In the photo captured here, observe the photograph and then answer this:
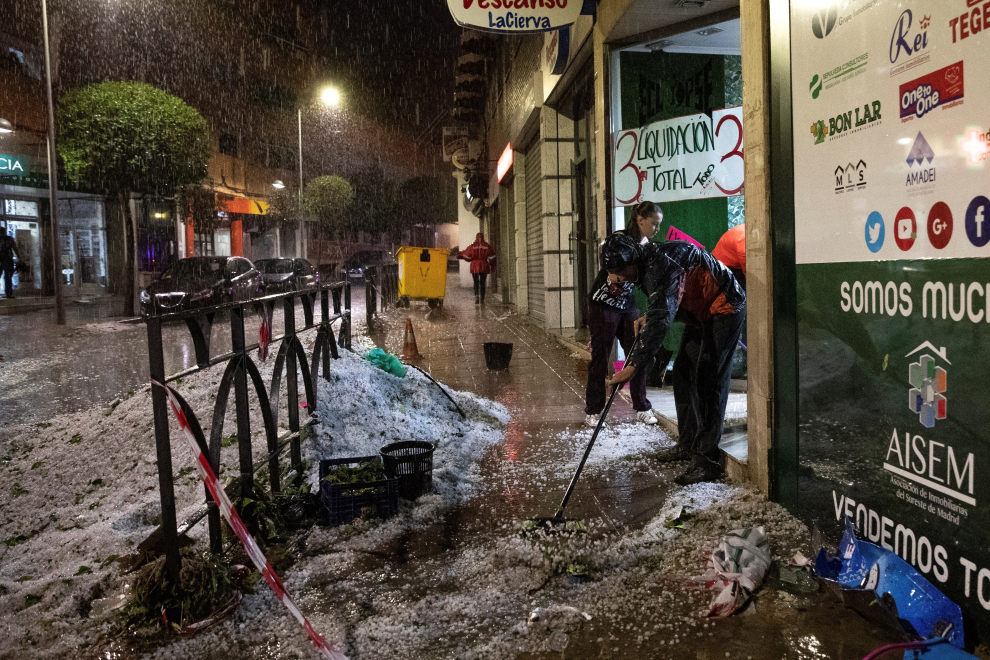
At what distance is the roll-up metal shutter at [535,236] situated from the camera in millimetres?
13977

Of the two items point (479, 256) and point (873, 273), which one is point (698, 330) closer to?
point (873, 273)

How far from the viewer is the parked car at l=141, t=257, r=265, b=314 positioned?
15.2 m

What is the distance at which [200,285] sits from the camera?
634 inches

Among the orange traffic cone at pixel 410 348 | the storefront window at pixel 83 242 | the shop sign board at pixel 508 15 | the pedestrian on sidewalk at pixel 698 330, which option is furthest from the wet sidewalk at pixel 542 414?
the storefront window at pixel 83 242

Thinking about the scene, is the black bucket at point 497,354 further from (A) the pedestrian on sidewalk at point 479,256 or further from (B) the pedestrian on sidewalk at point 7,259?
(B) the pedestrian on sidewalk at point 7,259

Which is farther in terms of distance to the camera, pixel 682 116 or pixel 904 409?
pixel 682 116

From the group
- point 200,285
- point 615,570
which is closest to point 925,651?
point 615,570

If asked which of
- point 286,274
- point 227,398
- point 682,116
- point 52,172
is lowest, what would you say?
point 227,398

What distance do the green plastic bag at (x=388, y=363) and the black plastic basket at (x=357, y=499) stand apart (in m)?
3.43

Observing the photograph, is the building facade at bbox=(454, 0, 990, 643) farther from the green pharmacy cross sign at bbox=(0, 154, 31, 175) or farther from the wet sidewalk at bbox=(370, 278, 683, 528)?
the green pharmacy cross sign at bbox=(0, 154, 31, 175)

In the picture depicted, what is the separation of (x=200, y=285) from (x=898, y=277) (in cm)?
1567

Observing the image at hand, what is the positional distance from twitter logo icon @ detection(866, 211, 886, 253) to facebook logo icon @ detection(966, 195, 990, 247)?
0.46m

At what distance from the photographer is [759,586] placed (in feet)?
10.2

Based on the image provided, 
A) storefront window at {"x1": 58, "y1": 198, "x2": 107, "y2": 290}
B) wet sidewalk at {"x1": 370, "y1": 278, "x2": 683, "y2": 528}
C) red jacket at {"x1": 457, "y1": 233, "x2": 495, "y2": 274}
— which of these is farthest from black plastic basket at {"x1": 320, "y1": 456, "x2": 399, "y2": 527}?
storefront window at {"x1": 58, "y1": 198, "x2": 107, "y2": 290}
